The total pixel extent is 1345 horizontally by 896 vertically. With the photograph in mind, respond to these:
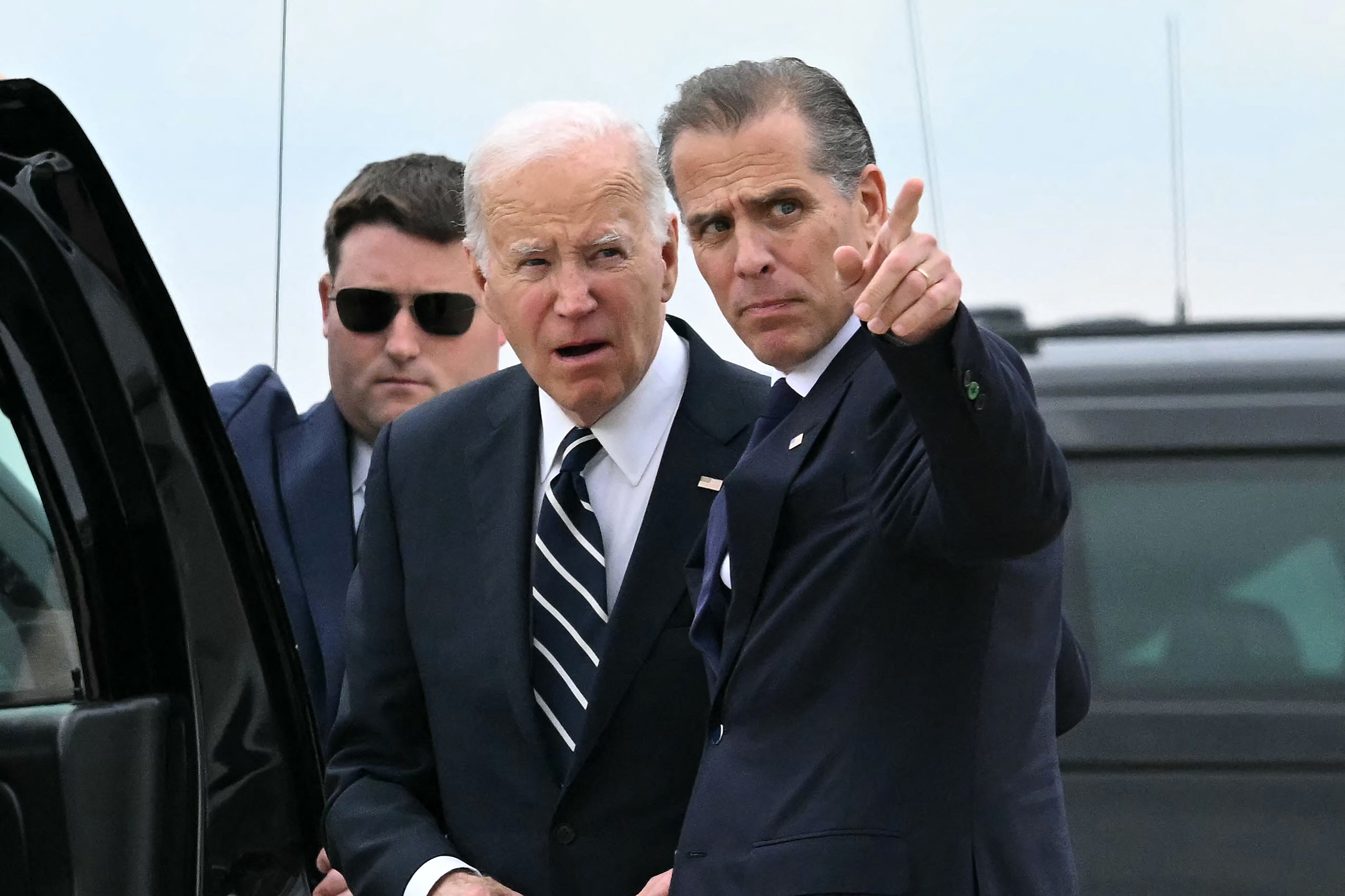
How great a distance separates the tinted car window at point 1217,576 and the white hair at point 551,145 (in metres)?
1.81

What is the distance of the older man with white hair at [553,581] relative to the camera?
2207 millimetres

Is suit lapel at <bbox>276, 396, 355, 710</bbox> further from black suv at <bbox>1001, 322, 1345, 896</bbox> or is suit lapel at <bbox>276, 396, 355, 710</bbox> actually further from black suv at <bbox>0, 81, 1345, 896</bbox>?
black suv at <bbox>1001, 322, 1345, 896</bbox>

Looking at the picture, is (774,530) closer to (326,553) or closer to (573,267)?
(573,267)

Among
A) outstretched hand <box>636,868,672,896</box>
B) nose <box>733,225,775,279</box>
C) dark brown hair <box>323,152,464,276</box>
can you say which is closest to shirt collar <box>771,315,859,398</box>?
nose <box>733,225,775,279</box>

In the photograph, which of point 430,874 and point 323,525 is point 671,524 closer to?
point 430,874

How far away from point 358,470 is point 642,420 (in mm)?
883

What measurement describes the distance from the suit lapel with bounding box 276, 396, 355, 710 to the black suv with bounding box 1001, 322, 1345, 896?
62.6 inches

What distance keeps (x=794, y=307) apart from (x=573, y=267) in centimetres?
38

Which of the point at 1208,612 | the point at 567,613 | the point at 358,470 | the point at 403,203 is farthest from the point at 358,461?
the point at 1208,612

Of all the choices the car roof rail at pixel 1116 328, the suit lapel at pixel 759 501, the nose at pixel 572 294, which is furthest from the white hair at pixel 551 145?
the car roof rail at pixel 1116 328

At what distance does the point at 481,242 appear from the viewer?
2.35 meters

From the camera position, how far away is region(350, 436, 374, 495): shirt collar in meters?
3.05

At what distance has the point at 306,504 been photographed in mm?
2908

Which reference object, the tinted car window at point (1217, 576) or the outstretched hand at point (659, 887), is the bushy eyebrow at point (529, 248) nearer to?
the outstretched hand at point (659, 887)
